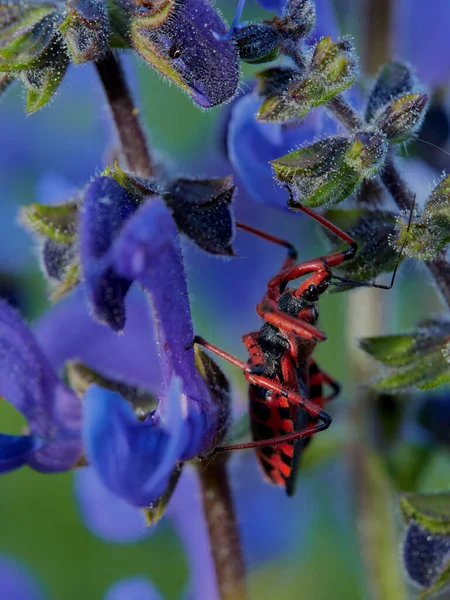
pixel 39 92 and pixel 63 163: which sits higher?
pixel 63 163

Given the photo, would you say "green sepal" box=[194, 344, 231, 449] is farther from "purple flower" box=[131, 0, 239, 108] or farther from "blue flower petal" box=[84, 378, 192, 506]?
"purple flower" box=[131, 0, 239, 108]

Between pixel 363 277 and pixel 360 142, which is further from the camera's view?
pixel 363 277

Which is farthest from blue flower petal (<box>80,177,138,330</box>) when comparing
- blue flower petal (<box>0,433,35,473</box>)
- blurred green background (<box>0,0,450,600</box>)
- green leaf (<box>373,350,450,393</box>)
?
blurred green background (<box>0,0,450,600</box>)

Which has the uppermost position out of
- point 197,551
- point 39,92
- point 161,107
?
point 161,107

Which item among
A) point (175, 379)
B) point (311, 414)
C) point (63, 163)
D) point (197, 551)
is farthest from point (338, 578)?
point (175, 379)

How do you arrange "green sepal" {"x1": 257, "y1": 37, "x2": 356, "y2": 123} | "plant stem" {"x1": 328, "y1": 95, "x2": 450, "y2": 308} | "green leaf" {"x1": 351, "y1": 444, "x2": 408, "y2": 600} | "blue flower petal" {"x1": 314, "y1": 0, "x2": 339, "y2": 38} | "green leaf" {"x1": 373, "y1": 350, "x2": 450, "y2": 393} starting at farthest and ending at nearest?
"green leaf" {"x1": 351, "y1": 444, "x2": 408, "y2": 600}
"blue flower petal" {"x1": 314, "y1": 0, "x2": 339, "y2": 38}
"green leaf" {"x1": 373, "y1": 350, "x2": 450, "y2": 393}
"plant stem" {"x1": 328, "y1": 95, "x2": 450, "y2": 308}
"green sepal" {"x1": 257, "y1": 37, "x2": 356, "y2": 123}

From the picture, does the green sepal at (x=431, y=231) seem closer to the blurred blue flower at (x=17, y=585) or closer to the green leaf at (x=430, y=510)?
the green leaf at (x=430, y=510)

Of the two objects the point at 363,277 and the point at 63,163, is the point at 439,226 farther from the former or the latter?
the point at 63,163
